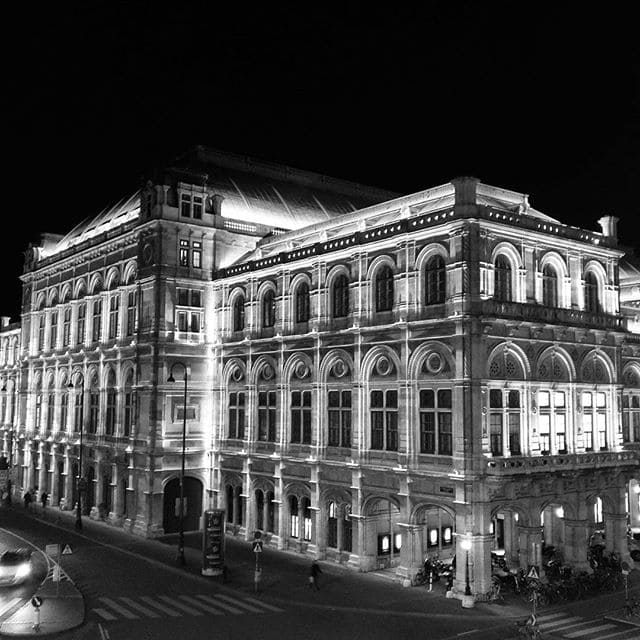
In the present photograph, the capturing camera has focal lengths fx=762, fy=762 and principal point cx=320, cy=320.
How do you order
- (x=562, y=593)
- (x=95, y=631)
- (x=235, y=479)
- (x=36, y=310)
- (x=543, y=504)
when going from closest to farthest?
(x=95, y=631), (x=562, y=593), (x=543, y=504), (x=235, y=479), (x=36, y=310)

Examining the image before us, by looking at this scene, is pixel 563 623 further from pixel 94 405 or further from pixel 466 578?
pixel 94 405

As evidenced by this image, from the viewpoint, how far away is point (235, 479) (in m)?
56.0

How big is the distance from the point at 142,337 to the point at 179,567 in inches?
789

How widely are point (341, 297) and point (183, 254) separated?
16.3 m

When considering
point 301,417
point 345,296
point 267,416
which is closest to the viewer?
point 345,296

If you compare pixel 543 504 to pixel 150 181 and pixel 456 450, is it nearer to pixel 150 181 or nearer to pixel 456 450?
pixel 456 450

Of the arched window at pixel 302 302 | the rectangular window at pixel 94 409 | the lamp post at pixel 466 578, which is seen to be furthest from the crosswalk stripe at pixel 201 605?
the rectangular window at pixel 94 409

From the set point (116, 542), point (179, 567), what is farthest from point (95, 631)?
point (116, 542)

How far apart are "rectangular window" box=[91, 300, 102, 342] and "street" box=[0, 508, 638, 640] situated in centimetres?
2328

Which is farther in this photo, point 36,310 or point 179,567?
point 36,310

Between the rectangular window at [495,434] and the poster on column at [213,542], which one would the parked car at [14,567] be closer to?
the poster on column at [213,542]

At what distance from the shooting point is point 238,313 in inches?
2298

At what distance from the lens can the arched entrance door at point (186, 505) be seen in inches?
2247

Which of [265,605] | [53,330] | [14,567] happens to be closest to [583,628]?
[265,605]
